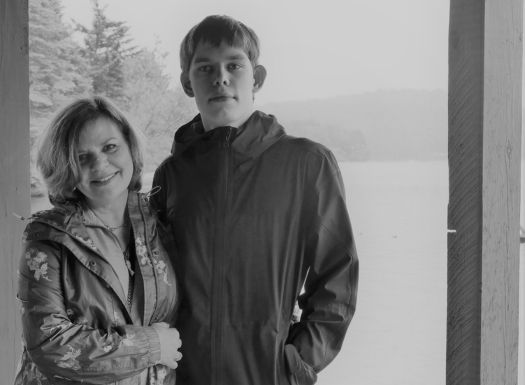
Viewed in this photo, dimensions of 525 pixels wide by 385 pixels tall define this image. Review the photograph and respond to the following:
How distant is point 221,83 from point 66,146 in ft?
1.30

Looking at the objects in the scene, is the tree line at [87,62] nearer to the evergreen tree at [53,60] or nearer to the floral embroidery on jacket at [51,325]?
the evergreen tree at [53,60]

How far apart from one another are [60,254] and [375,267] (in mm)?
5002

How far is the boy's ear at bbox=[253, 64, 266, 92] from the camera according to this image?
1.68m

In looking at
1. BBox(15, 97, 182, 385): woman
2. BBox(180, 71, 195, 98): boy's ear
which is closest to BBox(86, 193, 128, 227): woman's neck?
BBox(15, 97, 182, 385): woman

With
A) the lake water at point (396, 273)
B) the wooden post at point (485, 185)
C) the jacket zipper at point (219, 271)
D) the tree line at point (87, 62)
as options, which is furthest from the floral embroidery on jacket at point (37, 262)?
the tree line at point (87, 62)

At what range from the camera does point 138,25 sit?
7.38 meters

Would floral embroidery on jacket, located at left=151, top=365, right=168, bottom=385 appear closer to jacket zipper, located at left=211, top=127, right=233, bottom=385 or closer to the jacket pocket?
jacket zipper, located at left=211, top=127, right=233, bottom=385

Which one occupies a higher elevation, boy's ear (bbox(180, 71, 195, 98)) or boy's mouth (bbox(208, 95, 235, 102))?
boy's ear (bbox(180, 71, 195, 98))

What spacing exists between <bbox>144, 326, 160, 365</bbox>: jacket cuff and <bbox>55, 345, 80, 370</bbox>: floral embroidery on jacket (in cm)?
16

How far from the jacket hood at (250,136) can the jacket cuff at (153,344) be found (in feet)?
1.53

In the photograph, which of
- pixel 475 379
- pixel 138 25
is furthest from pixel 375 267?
pixel 475 379

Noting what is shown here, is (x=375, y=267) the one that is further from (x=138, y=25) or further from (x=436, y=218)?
(x=138, y=25)

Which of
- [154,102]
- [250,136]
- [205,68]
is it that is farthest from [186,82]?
[154,102]

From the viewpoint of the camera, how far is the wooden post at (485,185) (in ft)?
4.88
